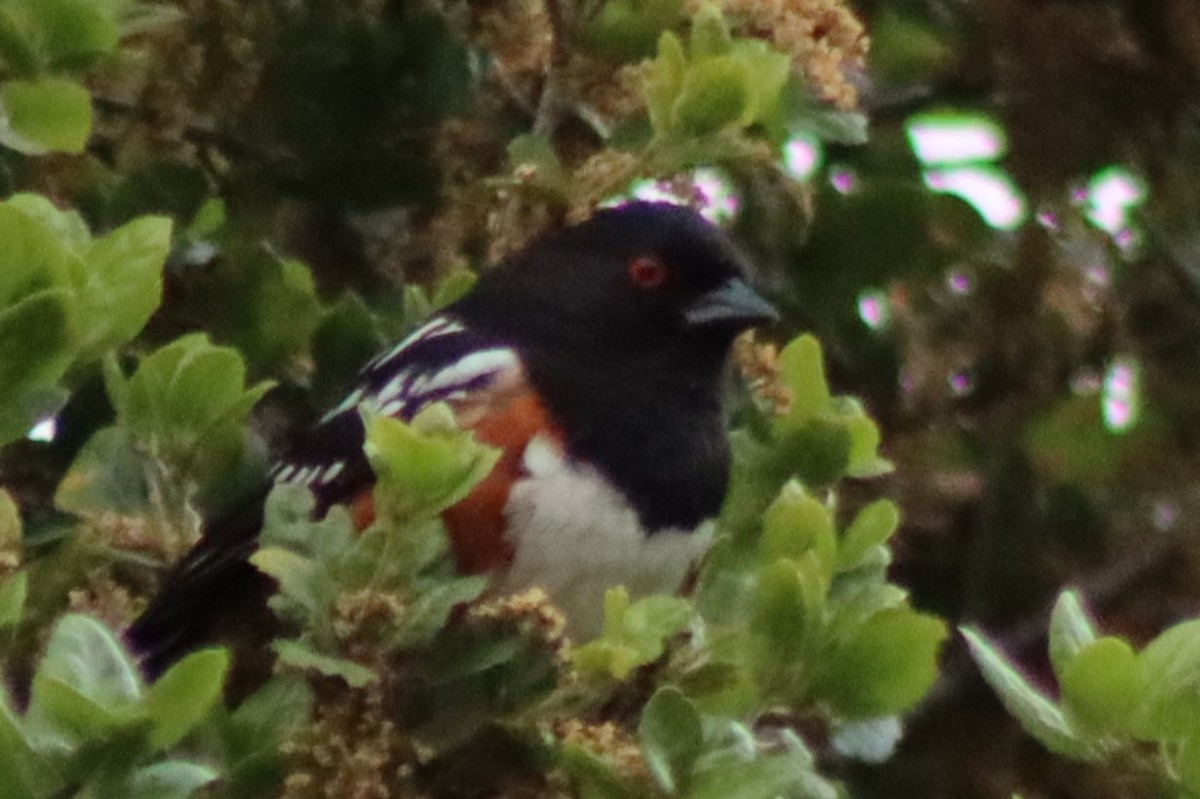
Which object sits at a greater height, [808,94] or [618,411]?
[808,94]

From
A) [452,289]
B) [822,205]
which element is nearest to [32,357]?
[452,289]

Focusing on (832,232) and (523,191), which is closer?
(523,191)

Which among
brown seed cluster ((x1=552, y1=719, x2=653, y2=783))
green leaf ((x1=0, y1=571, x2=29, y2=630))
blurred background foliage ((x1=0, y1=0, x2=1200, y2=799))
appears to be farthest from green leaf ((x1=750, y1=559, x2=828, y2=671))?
green leaf ((x1=0, y1=571, x2=29, y2=630))

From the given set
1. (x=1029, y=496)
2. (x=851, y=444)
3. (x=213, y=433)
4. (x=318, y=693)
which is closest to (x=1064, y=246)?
(x=1029, y=496)

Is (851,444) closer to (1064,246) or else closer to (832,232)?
(832,232)

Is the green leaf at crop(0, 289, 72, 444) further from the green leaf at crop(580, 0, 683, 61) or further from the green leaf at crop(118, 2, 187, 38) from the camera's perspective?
the green leaf at crop(580, 0, 683, 61)

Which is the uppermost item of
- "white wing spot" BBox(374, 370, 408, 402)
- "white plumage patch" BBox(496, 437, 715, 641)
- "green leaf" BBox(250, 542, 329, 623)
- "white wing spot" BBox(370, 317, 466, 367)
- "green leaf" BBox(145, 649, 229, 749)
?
"green leaf" BBox(145, 649, 229, 749)
